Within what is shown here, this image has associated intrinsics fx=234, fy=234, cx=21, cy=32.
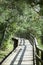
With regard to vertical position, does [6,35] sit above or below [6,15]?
below

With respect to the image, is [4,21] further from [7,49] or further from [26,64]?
[26,64]

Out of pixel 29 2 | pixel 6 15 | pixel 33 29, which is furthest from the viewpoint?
pixel 33 29

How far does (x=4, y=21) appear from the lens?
2930 centimetres

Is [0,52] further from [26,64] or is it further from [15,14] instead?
[26,64]

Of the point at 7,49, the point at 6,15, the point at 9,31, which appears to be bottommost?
the point at 7,49

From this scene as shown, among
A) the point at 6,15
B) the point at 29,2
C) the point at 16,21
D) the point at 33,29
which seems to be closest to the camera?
the point at 29,2

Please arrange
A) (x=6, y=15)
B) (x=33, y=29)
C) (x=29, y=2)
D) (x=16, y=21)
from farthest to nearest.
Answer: (x=33, y=29)
(x=16, y=21)
(x=6, y=15)
(x=29, y=2)

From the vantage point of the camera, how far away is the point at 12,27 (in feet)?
101

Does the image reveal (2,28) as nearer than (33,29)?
Yes

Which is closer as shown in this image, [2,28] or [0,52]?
[0,52]

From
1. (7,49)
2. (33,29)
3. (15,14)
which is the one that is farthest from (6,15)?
(33,29)

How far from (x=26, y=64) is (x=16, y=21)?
1837 centimetres

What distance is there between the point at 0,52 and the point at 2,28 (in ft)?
11.9

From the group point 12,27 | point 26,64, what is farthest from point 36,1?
point 12,27
